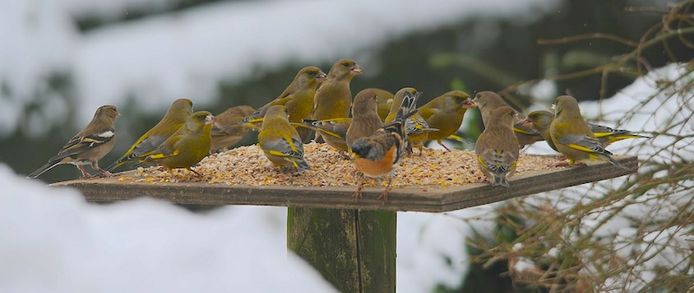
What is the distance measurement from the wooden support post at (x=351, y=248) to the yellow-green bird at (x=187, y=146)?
0.57m

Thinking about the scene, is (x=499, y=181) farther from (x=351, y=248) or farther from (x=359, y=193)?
(x=351, y=248)

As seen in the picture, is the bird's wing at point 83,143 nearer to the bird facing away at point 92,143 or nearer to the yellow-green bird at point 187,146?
the bird facing away at point 92,143

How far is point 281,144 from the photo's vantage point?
189 inches

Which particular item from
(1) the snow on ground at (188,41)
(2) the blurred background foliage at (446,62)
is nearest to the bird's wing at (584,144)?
(2) the blurred background foliage at (446,62)

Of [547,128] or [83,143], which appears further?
[83,143]

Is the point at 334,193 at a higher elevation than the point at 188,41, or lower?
lower

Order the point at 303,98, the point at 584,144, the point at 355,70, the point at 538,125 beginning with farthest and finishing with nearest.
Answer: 1. the point at 538,125
2. the point at 303,98
3. the point at 355,70
4. the point at 584,144

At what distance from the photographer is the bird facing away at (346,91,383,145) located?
15.6 ft

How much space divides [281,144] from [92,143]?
1545 millimetres

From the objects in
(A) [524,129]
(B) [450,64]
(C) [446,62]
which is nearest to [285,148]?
(A) [524,129]

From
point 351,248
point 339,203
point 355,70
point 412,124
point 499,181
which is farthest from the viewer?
point 355,70

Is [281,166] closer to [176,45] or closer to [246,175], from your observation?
[246,175]

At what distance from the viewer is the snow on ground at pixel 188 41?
9.41m

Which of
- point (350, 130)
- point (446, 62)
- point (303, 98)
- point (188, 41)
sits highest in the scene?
point (188, 41)
